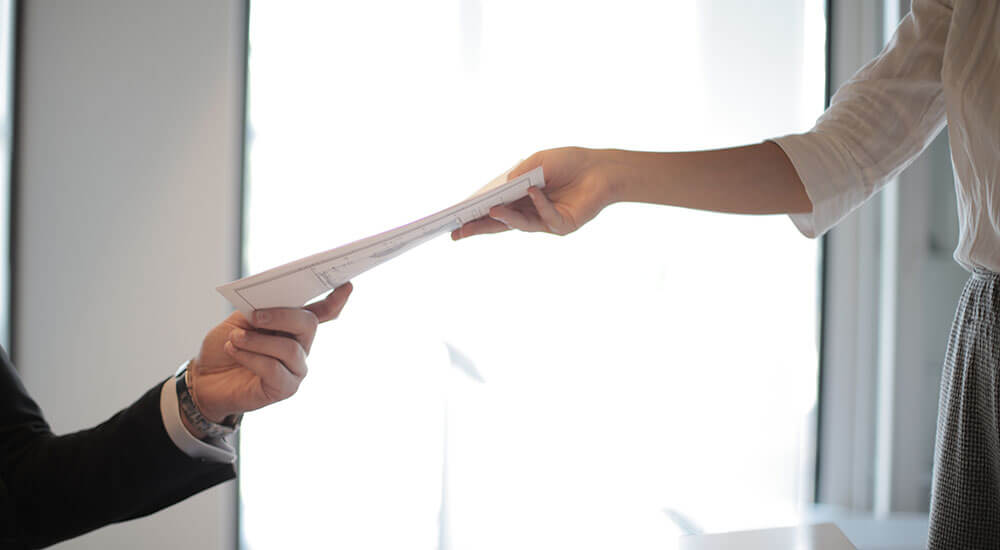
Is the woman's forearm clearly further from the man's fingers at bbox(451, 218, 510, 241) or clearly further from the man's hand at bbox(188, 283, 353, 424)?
the man's hand at bbox(188, 283, 353, 424)

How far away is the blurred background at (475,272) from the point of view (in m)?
1.72

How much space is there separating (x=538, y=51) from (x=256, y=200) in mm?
1008

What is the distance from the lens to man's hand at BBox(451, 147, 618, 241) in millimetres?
789

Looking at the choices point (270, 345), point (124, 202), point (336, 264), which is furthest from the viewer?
point (124, 202)

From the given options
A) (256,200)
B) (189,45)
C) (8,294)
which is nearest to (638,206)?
(256,200)

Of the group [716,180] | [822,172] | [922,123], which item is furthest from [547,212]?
[922,123]

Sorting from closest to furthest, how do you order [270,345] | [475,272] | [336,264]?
[336,264] → [270,345] → [475,272]

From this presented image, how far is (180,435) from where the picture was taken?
70cm

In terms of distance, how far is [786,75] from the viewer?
2.14 m

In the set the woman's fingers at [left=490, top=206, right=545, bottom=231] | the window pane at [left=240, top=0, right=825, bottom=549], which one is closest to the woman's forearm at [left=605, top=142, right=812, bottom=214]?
the woman's fingers at [left=490, top=206, right=545, bottom=231]

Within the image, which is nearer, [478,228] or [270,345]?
[270,345]

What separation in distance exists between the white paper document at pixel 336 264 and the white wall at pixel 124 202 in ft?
4.31

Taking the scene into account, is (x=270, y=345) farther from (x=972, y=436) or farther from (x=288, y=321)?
(x=972, y=436)

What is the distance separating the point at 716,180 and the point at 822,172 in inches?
4.8
